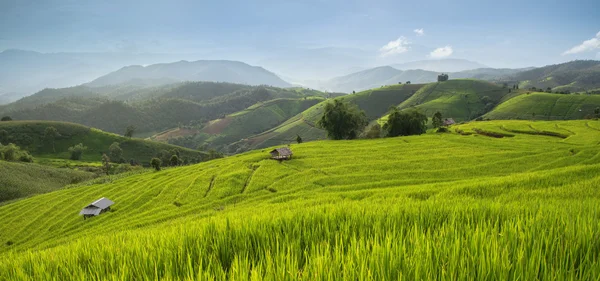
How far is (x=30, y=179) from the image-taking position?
87.8m

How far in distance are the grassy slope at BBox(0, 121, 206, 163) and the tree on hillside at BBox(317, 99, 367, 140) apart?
368 ft

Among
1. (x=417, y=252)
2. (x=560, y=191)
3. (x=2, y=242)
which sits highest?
(x=417, y=252)

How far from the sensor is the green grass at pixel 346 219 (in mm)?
2041

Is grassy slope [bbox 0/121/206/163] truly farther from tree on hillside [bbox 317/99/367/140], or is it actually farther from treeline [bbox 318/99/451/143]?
treeline [bbox 318/99/451/143]

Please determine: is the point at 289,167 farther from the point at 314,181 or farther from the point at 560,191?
the point at 560,191

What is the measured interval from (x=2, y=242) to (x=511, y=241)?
59.0m

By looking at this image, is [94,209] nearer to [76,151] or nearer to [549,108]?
[76,151]

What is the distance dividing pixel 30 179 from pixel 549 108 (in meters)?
248

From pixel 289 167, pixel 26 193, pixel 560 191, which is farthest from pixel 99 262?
pixel 26 193

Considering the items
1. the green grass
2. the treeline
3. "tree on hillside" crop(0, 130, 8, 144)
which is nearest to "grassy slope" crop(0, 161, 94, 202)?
the green grass

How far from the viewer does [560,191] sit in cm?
1302

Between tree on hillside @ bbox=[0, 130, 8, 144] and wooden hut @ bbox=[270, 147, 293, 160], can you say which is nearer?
wooden hut @ bbox=[270, 147, 293, 160]

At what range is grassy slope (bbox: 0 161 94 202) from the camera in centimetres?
7806

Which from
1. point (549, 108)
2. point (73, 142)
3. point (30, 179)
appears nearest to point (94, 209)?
point (30, 179)
